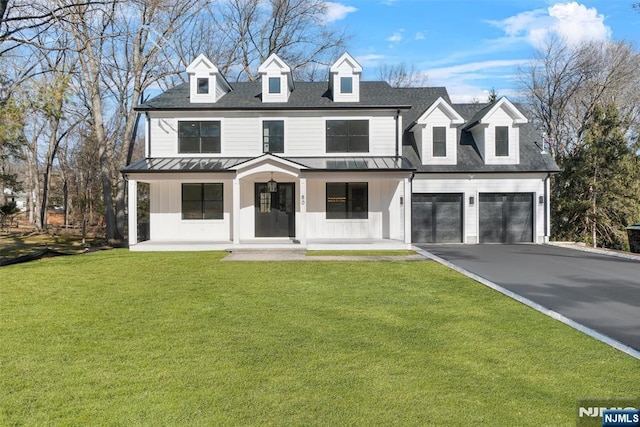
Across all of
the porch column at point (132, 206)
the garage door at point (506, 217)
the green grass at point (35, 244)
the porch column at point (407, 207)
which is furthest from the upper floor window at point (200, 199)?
the garage door at point (506, 217)

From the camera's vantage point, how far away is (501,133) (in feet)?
60.6

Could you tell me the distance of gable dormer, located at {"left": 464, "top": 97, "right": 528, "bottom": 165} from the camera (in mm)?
18141

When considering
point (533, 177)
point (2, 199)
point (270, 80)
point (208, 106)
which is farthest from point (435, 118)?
point (2, 199)

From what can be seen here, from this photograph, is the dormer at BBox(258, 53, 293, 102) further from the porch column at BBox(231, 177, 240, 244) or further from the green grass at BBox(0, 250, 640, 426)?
the green grass at BBox(0, 250, 640, 426)

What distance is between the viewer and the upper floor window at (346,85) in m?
18.0

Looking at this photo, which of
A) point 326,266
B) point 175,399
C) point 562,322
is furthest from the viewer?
point 326,266

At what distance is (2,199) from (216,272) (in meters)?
32.5

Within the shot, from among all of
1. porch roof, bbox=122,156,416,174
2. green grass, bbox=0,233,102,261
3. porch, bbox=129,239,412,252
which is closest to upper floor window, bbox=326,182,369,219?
Answer: porch roof, bbox=122,156,416,174

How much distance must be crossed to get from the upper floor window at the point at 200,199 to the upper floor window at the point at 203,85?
164 inches

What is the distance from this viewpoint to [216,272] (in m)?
10.6

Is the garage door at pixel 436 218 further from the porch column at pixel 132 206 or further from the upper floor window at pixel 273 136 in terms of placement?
the porch column at pixel 132 206

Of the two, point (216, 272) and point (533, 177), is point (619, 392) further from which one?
point (533, 177)

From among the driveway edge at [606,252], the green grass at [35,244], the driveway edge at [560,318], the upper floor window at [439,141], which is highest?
the upper floor window at [439,141]

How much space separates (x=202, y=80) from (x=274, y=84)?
3.14 m
